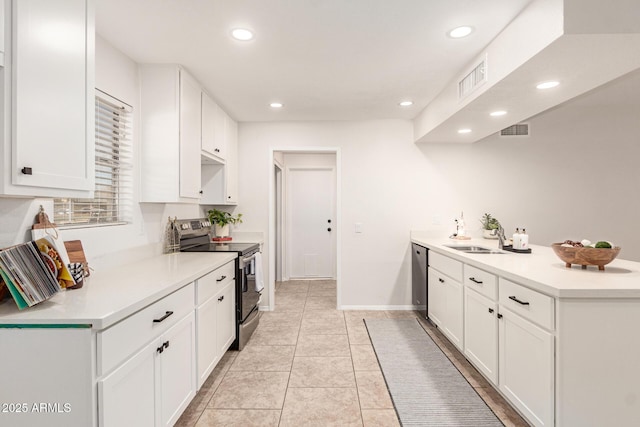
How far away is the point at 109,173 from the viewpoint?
2303 mm

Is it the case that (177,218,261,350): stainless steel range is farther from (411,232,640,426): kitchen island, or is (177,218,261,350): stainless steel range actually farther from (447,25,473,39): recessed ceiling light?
(447,25,473,39): recessed ceiling light

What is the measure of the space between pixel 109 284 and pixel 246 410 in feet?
3.69

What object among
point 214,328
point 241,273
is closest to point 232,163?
point 241,273

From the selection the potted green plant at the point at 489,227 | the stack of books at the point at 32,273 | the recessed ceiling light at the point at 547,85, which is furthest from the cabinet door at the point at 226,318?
the potted green plant at the point at 489,227

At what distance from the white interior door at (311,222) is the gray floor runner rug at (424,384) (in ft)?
8.77

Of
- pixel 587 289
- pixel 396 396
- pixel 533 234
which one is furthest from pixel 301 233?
pixel 587 289

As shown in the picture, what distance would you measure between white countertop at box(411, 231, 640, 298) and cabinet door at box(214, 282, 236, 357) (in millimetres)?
1910

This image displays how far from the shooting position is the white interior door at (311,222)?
593 cm

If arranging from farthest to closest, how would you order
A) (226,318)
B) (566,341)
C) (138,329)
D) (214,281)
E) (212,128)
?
(212,128) < (226,318) < (214,281) < (566,341) < (138,329)

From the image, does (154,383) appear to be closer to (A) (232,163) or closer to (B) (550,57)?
(B) (550,57)

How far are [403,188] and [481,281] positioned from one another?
6.55 feet

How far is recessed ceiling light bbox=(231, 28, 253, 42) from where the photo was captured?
204cm

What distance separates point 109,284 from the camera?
1.71 metres

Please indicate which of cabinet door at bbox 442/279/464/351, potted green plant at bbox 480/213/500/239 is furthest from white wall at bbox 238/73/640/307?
cabinet door at bbox 442/279/464/351
